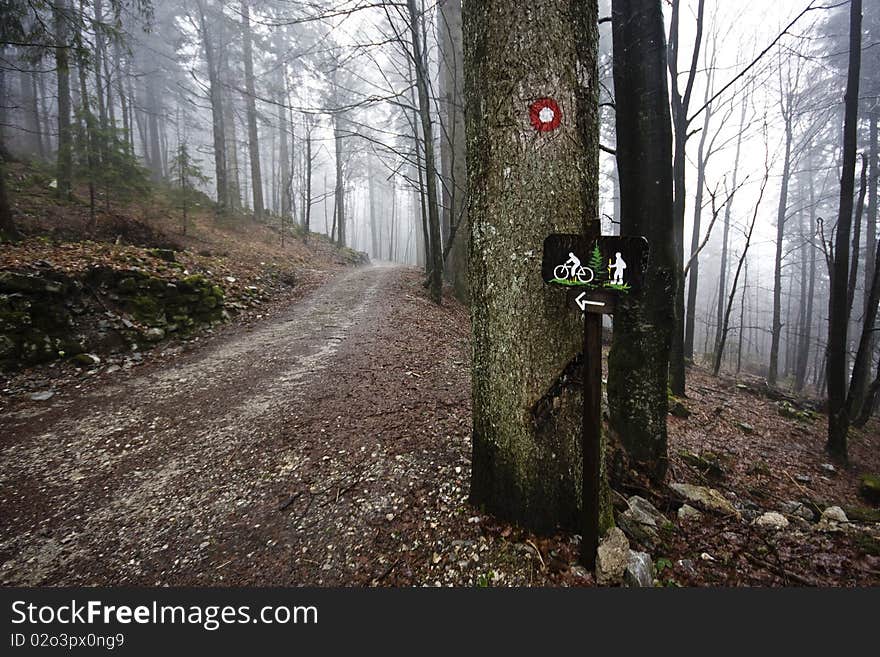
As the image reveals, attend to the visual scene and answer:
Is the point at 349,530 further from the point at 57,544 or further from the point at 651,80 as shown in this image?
the point at 651,80

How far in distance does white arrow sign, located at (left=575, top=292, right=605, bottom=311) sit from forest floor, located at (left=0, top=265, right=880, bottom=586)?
1.31 meters

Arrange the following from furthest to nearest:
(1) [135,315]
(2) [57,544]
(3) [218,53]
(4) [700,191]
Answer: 1. (3) [218,53]
2. (4) [700,191]
3. (1) [135,315]
4. (2) [57,544]

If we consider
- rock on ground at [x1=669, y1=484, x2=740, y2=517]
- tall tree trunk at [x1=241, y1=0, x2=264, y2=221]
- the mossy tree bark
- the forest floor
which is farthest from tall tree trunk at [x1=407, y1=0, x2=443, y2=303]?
tall tree trunk at [x1=241, y1=0, x2=264, y2=221]

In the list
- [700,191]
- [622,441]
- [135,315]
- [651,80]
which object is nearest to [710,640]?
[622,441]

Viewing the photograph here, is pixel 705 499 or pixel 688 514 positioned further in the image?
pixel 705 499

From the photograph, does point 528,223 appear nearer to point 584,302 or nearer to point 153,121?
point 584,302

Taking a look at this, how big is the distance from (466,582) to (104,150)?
43.3ft

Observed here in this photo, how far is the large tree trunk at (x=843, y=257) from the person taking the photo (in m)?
4.77

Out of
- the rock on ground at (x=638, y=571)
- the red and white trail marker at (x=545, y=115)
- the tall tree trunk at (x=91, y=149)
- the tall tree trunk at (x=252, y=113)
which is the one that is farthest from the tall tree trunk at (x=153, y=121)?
the rock on ground at (x=638, y=571)

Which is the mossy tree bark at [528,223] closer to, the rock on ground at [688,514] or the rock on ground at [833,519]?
the rock on ground at [688,514]

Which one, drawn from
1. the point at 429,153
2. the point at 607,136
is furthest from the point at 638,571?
the point at 607,136

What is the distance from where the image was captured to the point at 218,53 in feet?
55.7

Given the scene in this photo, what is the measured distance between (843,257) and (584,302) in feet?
20.4

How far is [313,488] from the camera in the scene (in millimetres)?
2441
